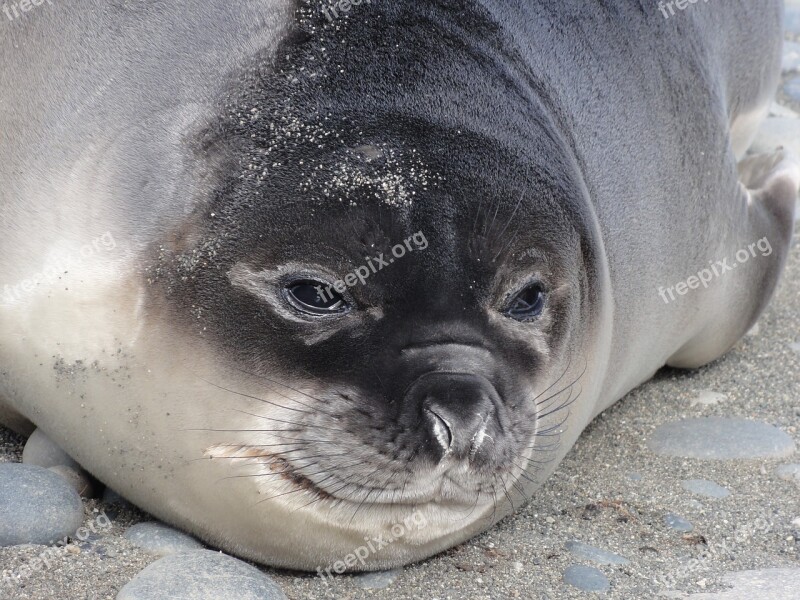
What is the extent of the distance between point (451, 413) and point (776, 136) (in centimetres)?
390

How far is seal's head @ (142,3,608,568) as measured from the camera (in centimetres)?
266

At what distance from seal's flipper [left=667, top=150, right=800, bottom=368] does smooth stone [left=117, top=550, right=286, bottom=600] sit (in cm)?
208

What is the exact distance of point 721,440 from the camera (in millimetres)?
3844

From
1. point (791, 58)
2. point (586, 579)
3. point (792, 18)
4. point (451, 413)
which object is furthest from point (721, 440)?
point (792, 18)

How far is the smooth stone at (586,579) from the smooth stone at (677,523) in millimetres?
382

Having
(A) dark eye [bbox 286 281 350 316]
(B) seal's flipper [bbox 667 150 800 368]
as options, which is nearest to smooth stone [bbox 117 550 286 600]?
(A) dark eye [bbox 286 281 350 316]

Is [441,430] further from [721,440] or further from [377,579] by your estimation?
[721,440]

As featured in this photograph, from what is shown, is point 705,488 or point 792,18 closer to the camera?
point 705,488

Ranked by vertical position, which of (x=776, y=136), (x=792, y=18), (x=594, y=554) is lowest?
(x=792, y=18)

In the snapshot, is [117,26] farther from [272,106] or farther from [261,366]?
[261,366]

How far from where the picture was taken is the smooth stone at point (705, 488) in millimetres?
3549

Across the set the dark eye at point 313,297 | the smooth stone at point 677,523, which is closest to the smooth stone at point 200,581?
the dark eye at point 313,297

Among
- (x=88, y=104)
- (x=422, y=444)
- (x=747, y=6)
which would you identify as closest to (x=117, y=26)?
(x=88, y=104)

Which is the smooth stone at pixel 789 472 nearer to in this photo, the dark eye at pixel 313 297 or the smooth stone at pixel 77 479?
the dark eye at pixel 313 297
